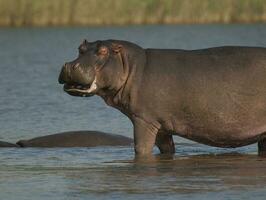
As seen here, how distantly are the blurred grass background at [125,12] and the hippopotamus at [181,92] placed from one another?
88.9ft

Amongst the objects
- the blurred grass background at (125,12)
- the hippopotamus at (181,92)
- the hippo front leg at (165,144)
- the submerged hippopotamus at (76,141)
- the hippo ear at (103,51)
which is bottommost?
the blurred grass background at (125,12)

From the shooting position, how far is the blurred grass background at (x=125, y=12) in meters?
38.1

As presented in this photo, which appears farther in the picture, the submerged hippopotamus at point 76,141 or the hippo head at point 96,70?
the submerged hippopotamus at point 76,141

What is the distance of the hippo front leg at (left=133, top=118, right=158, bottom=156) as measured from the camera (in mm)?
10539

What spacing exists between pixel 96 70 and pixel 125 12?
28.2m

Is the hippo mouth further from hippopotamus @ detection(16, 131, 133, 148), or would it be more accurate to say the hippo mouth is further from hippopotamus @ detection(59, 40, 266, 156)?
hippopotamus @ detection(16, 131, 133, 148)

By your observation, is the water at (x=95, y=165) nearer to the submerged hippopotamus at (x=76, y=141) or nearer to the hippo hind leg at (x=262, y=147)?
the hippo hind leg at (x=262, y=147)

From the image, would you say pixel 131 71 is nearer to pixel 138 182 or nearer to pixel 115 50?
pixel 115 50

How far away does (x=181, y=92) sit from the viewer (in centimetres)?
1064

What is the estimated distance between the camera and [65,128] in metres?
14.3

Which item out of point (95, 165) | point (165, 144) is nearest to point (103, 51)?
point (95, 165)

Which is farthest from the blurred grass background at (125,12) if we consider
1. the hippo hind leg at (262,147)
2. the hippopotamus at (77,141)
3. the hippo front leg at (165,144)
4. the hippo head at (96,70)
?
the hippo head at (96,70)

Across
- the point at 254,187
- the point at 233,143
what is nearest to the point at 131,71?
the point at 233,143

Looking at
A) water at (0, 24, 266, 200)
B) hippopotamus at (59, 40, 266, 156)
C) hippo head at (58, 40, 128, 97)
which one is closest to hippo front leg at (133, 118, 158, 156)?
hippopotamus at (59, 40, 266, 156)
